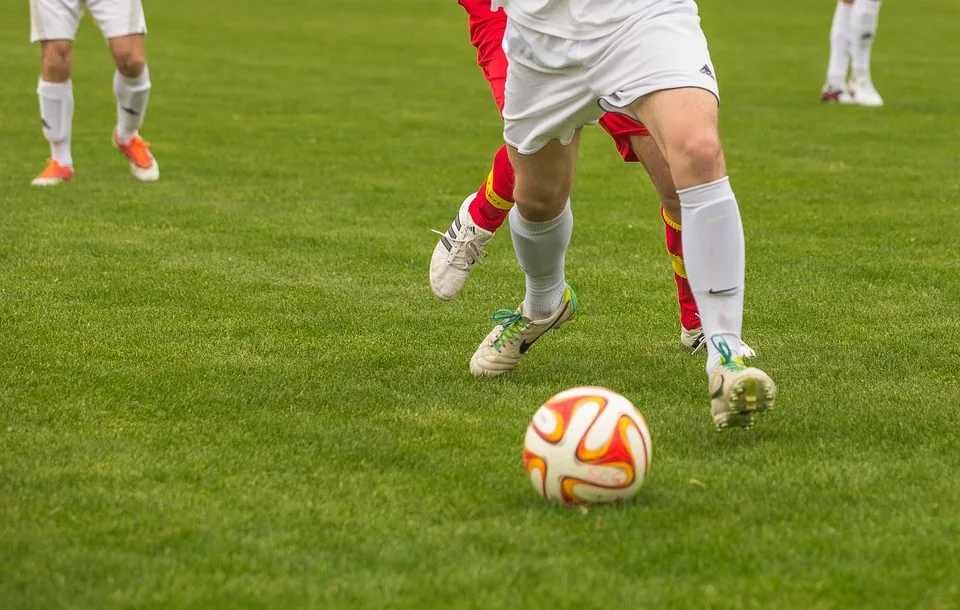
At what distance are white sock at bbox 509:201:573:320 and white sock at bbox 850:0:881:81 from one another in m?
9.64

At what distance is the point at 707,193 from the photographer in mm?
3793

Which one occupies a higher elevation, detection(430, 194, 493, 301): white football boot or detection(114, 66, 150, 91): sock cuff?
detection(430, 194, 493, 301): white football boot

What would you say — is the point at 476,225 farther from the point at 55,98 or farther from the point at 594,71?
the point at 55,98

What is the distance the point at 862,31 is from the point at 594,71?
34.2 feet

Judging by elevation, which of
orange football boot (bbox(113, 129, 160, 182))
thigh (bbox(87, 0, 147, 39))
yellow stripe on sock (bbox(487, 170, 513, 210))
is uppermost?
yellow stripe on sock (bbox(487, 170, 513, 210))

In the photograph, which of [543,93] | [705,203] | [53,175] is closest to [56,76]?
[53,175]

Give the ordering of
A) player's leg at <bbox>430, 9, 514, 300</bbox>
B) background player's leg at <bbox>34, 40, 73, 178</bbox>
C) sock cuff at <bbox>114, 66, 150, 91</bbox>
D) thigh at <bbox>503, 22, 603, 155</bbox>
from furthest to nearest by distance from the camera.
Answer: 1. sock cuff at <bbox>114, 66, 150, 91</bbox>
2. background player's leg at <bbox>34, 40, 73, 178</bbox>
3. player's leg at <bbox>430, 9, 514, 300</bbox>
4. thigh at <bbox>503, 22, 603, 155</bbox>

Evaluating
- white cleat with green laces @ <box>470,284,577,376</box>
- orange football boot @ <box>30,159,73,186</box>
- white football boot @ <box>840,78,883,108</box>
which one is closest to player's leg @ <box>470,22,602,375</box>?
white cleat with green laces @ <box>470,284,577,376</box>

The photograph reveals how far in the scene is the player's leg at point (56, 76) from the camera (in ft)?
27.5

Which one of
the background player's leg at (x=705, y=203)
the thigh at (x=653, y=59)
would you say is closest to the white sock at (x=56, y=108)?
the thigh at (x=653, y=59)

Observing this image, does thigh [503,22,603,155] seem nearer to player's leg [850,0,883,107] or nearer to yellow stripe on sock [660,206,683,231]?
yellow stripe on sock [660,206,683,231]

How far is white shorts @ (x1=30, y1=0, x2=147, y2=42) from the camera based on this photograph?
8375mm

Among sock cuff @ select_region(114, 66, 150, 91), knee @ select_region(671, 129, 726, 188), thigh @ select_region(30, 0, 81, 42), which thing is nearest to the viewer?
knee @ select_region(671, 129, 726, 188)

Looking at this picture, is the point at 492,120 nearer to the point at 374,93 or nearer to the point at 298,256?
the point at 374,93
